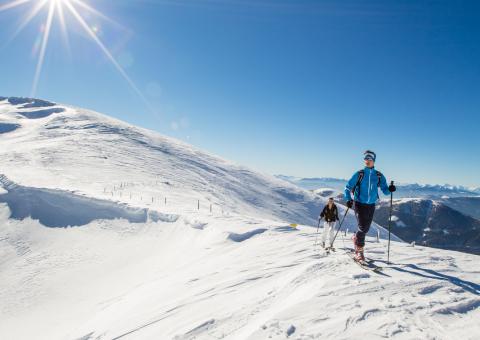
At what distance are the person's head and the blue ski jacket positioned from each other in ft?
0.50

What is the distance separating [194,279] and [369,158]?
631 cm

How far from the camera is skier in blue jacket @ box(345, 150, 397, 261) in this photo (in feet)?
28.4

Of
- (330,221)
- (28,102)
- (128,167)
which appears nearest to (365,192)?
(330,221)

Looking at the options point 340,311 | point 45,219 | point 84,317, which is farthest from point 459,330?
point 45,219

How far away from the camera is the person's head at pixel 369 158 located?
8.73 meters

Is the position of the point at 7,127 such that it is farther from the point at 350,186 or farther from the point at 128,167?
the point at 350,186

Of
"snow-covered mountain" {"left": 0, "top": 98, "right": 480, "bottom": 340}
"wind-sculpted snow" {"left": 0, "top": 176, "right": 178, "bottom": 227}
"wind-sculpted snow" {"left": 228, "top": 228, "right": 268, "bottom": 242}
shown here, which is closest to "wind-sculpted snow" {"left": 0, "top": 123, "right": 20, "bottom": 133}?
"snow-covered mountain" {"left": 0, "top": 98, "right": 480, "bottom": 340}

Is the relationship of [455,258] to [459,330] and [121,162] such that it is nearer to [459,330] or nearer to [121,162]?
[459,330]

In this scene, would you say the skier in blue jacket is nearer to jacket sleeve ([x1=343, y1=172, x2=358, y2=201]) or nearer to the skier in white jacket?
jacket sleeve ([x1=343, y1=172, x2=358, y2=201])

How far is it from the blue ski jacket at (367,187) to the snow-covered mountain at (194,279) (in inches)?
71.0

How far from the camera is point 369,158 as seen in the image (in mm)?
8727

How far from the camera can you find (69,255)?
64.0 ft

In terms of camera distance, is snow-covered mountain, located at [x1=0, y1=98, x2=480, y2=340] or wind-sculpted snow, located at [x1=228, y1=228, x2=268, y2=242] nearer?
snow-covered mountain, located at [x1=0, y1=98, x2=480, y2=340]

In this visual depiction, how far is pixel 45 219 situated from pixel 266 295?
82.0 ft
